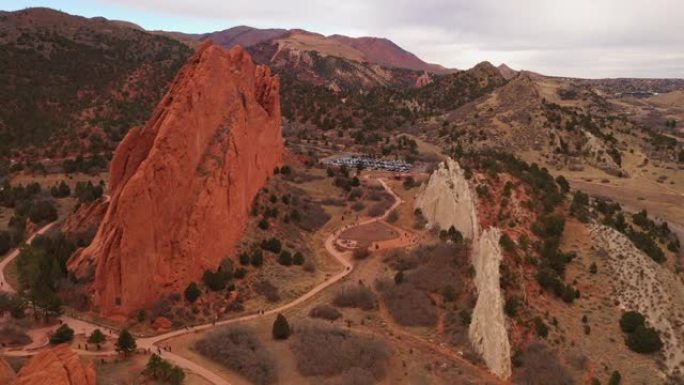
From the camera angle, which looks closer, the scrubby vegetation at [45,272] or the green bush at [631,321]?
the scrubby vegetation at [45,272]

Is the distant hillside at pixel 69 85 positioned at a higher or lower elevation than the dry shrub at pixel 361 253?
higher

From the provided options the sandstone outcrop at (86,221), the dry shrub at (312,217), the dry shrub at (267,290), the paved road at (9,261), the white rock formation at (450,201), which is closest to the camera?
the paved road at (9,261)

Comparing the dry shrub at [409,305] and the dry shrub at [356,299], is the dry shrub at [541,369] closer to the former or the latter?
the dry shrub at [409,305]

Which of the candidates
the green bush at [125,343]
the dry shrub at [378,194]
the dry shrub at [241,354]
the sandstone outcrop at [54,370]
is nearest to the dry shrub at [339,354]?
the dry shrub at [241,354]

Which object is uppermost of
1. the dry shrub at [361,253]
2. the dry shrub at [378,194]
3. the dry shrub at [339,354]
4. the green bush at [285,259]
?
the dry shrub at [378,194]

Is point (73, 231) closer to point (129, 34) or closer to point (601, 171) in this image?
point (601, 171)

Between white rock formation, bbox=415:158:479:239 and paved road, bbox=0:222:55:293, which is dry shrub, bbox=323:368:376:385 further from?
paved road, bbox=0:222:55:293

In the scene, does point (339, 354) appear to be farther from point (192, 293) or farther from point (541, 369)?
point (192, 293)
